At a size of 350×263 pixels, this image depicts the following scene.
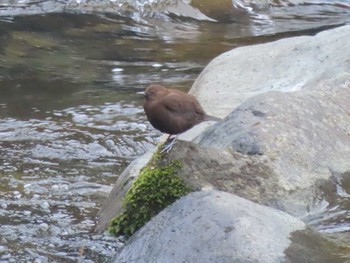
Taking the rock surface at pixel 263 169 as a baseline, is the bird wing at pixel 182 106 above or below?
above

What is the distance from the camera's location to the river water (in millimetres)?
6113

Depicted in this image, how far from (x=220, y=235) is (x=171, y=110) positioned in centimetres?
115

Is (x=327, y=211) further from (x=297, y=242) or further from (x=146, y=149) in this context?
(x=146, y=149)

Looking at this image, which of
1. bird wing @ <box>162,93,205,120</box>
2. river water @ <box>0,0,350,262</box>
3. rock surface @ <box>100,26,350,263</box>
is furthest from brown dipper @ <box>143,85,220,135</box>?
river water @ <box>0,0,350,262</box>

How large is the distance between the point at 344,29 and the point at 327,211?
290 centimetres

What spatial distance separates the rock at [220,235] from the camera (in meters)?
4.01

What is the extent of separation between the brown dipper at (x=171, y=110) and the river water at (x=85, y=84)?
75cm

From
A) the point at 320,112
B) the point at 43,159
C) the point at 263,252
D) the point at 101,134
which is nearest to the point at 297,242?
the point at 263,252

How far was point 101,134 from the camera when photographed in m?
8.36

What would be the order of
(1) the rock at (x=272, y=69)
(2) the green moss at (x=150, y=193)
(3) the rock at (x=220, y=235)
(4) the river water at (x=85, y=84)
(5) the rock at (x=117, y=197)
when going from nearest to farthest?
(3) the rock at (x=220, y=235)
(2) the green moss at (x=150, y=193)
(5) the rock at (x=117, y=197)
(4) the river water at (x=85, y=84)
(1) the rock at (x=272, y=69)

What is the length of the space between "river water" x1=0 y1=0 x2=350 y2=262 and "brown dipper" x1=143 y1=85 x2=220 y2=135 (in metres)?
0.75

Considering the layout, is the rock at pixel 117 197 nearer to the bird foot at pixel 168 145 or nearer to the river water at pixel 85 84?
Answer: the river water at pixel 85 84

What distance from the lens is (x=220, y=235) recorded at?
13.5 ft

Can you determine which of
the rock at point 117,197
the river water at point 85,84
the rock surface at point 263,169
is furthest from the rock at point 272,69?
the rock at point 117,197
